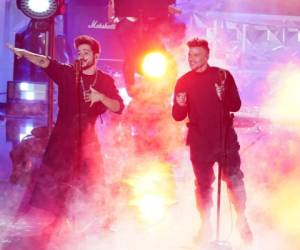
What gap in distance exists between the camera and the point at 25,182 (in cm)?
693

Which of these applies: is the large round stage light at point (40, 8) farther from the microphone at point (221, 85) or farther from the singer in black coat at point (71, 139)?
the microphone at point (221, 85)

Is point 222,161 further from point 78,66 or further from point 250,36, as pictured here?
point 250,36

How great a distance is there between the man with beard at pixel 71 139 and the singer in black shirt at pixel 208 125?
0.74 metres

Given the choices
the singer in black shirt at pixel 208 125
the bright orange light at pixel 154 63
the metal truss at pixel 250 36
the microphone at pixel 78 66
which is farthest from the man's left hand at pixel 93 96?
the metal truss at pixel 250 36

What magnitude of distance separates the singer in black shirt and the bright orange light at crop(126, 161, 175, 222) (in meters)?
1.15

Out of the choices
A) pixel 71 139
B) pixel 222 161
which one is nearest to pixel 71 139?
pixel 71 139

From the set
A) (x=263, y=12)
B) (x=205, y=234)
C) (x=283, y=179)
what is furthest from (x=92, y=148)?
(x=263, y=12)

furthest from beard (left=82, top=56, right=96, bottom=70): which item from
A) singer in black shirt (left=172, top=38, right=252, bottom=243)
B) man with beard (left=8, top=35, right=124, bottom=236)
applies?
singer in black shirt (left=172, top=38, right=252, bottom=243)

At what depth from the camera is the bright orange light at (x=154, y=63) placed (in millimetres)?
6719

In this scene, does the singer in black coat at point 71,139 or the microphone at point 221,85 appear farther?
the singer in black coat at point 71,139

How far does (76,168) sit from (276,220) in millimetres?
2348

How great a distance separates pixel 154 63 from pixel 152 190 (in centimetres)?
183

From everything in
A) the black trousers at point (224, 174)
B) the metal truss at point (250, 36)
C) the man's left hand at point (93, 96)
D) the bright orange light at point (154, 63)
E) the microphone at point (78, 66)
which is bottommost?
the black trousers at point (224, 174)

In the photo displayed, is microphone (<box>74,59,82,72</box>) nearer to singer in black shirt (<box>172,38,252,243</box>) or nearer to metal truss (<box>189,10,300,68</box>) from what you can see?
singer in black shirt (<box>172,38,252,243</box>)
